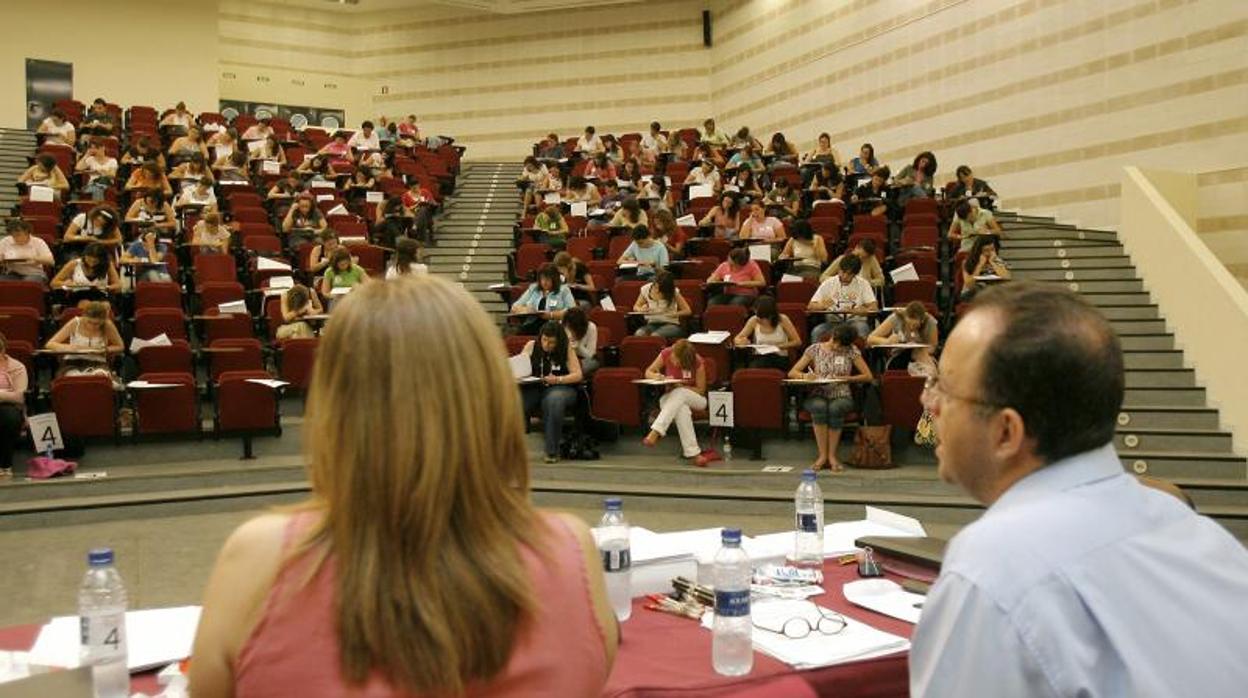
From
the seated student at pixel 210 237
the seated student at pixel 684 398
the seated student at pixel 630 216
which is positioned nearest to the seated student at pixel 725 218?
the seated student at pixel 630 216

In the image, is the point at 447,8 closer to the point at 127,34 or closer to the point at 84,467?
the point at 127,34

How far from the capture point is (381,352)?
121 centimetres

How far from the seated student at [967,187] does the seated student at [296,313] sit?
24.2 ft

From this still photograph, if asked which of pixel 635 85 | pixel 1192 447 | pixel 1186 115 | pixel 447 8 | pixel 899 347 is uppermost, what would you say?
pixel 447 8

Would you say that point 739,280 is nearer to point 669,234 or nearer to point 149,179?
point 669,234

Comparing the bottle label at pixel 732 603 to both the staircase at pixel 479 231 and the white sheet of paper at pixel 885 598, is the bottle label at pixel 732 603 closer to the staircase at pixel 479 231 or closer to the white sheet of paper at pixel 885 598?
the white sheet of paper at pixel 885 598

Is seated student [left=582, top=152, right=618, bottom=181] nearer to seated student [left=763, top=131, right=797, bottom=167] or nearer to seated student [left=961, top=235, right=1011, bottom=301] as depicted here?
seated student [left=763, top=131, right=797, bottom=167]

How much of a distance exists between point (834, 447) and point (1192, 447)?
2659 mm

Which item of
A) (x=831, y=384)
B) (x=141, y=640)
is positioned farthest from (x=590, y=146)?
Result: (x=141, y=640)

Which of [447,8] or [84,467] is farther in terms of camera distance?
[447,8]

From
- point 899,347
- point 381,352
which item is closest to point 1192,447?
point 899,347

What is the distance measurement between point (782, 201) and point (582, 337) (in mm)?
4392

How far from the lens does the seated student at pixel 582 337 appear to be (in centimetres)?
832

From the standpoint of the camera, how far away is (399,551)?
3.84 feet
